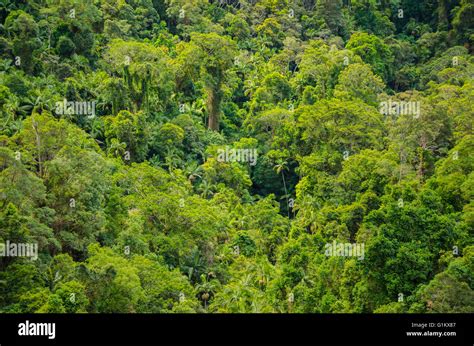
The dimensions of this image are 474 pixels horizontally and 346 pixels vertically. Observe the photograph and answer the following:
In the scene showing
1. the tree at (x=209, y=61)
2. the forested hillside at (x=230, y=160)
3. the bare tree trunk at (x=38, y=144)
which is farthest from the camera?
the tree at (x=209, y=61)

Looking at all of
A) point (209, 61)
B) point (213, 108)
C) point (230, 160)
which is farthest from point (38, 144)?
point (213, 108)

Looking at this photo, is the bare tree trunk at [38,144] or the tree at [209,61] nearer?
the bare tree trunk at [38,144]

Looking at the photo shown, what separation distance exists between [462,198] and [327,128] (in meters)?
12.9

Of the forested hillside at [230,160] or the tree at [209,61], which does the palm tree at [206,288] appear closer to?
the forested hillside at [230,160]

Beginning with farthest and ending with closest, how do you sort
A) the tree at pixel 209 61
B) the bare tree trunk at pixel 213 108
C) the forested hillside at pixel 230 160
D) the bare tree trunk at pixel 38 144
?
the bare tree trunk at pixel 213 108 → the tree at pixel 209 61 → the bare tree trunk at pixel 38 144 → the forested hillside at pixel 230 160

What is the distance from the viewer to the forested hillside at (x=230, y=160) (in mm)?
27188

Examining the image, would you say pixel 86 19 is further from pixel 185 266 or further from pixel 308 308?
pixel 308 308

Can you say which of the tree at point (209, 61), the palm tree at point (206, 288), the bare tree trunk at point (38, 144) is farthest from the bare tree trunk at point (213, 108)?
the bare tree trunk at point (38, 144)

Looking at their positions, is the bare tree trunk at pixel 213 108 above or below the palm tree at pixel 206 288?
above

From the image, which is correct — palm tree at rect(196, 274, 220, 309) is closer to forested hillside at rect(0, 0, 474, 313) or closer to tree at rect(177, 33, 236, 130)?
forested hillside at rect(0, 0, 474, 313)

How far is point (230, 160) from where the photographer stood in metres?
46.5

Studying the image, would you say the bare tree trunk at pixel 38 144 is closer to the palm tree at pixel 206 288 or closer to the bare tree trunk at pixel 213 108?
the palm tree at pixel 206 288

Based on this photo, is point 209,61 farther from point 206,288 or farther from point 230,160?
point 206,288

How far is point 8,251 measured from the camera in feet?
89.0
